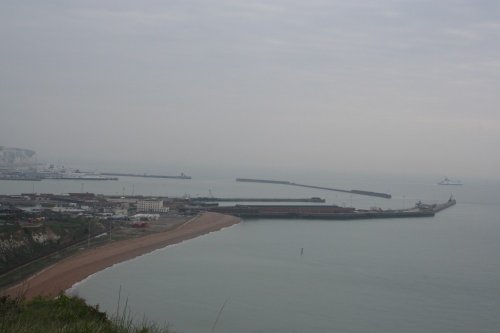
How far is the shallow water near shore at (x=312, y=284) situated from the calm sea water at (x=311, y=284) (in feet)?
0.04

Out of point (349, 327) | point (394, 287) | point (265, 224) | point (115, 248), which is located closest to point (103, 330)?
point (349, 327)

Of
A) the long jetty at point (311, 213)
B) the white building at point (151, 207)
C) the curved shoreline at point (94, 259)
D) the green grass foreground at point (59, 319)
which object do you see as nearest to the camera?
the green grass foreground at point (59, 319)

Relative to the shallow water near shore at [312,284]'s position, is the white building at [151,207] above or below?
above

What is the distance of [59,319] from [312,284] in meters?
4.59

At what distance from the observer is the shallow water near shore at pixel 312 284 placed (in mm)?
5348

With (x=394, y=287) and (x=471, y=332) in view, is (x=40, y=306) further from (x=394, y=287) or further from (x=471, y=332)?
(x=394, y=287)

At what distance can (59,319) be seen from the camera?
8.51 ft

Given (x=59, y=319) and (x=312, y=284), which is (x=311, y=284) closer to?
(x=312, y=284)

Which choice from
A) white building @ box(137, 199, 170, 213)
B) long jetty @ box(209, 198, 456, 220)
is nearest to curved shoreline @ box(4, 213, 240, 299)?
white building @ box(137, 199, 170, 213)

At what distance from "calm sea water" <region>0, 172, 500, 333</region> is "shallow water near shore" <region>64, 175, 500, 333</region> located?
1cm

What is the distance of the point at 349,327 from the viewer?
516 cm

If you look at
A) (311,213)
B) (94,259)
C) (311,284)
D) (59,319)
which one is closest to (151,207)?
(311,213)

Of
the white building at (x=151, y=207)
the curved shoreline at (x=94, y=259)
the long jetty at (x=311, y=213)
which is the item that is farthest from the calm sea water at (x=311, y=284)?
the long jetty at (x=311, y=213)

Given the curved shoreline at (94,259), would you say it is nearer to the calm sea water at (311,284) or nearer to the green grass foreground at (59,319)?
the calm sea water at (311,284)
